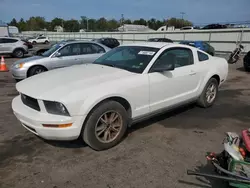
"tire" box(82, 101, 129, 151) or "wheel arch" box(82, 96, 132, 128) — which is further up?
"wheel arch" box(82, 96, 132, 128)

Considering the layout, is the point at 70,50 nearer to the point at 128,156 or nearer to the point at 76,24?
the point at 128,156

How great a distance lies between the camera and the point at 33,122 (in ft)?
10.0

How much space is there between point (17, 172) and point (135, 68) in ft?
7.57

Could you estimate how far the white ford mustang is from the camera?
A: 3031mm

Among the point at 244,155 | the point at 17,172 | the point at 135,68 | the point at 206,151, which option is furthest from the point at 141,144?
the point at 17,172

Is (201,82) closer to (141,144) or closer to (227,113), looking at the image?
(227,113)

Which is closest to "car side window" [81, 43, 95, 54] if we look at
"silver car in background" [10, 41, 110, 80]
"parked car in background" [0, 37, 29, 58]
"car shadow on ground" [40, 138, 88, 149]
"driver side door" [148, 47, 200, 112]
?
"silver car in background" [10, 41, 110, 80]

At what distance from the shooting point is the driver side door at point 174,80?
3.90 m

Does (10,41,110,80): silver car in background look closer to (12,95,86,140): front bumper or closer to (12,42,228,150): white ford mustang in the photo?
(12,42,228,150): white ford mustang

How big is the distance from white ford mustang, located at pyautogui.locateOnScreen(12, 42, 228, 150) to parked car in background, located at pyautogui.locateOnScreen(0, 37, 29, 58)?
15541 millimetres

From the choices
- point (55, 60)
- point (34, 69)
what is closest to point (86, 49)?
point (55, 60)

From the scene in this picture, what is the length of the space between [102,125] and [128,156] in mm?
584

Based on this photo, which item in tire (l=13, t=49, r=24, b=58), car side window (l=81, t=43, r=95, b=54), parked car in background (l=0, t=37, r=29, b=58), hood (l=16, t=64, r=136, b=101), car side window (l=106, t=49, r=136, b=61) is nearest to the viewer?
hood (l=16, t=64, r=136, b=101)

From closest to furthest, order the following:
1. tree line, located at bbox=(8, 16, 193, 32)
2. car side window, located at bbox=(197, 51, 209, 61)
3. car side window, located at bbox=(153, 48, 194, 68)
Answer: car side window, located at bbox=(153, 48, 194, 68)
car side window, located at bbox=(197, 51, 209, 61)
tree line, located at bbox=(8, 16, 193, 32)
